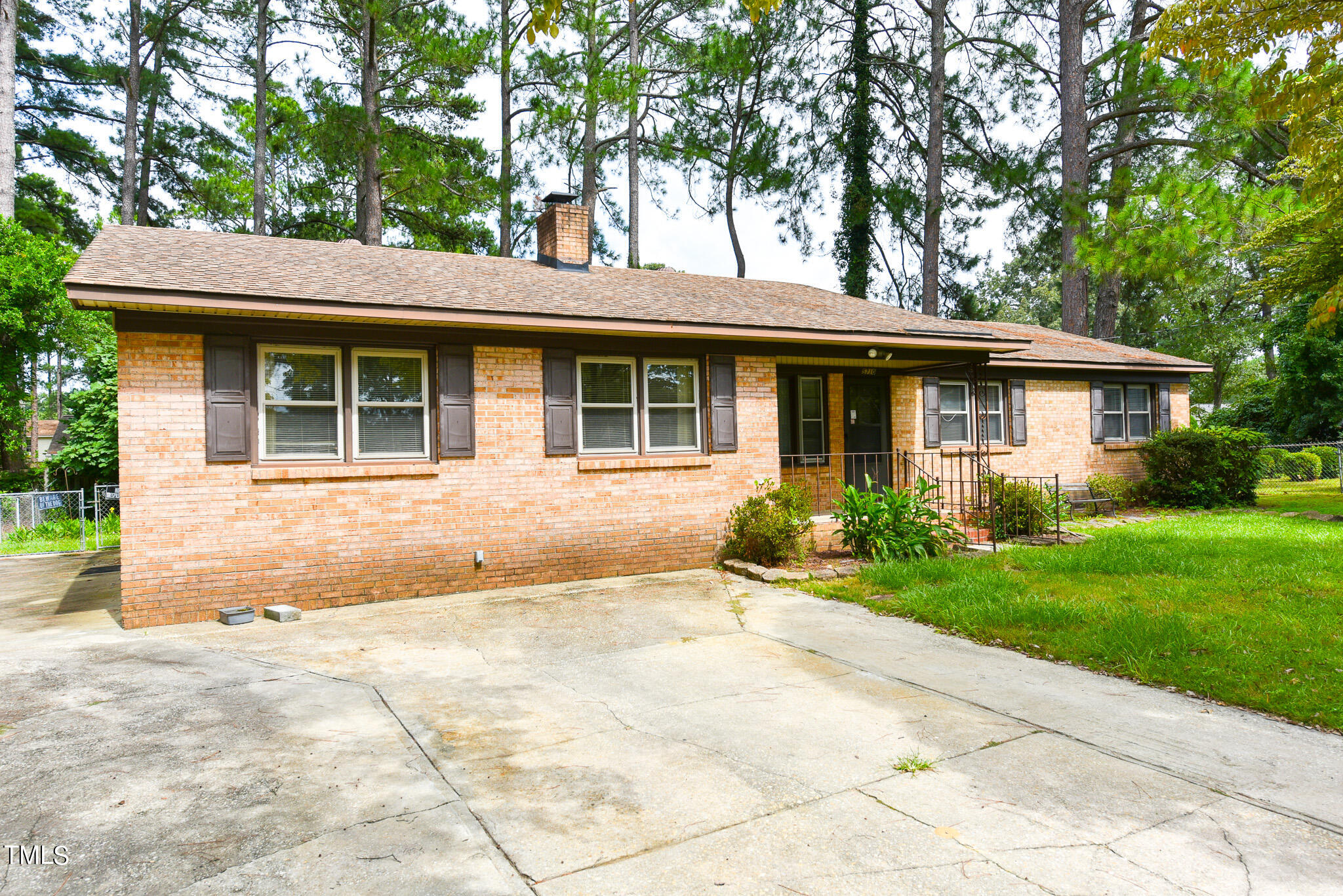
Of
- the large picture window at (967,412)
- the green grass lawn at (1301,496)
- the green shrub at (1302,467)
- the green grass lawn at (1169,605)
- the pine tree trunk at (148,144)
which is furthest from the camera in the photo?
the pine tree trunk at (148,144)

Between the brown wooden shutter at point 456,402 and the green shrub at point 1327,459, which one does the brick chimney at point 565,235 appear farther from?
the green shrub at point 1327,459

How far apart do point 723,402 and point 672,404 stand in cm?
71

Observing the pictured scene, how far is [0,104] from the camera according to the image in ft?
55.6

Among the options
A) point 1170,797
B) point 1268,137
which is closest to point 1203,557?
point 1170,797

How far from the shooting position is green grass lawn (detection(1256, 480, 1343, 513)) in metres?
13.9

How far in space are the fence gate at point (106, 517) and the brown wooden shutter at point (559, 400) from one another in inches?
436

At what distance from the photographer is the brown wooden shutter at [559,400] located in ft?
29.6

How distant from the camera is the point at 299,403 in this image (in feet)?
26.2

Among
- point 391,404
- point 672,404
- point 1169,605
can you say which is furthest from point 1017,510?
point 391,404

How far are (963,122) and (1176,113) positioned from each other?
6121 mm

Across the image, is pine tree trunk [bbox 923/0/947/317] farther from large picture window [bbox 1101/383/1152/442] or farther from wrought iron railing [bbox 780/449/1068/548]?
wrought iron railing [bbox 780/449/1068/548]

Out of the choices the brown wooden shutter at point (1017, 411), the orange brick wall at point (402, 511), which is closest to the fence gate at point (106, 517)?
the orange brick wall at point (402, 511)

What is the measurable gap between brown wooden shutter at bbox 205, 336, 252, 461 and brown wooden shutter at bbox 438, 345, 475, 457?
1937mm

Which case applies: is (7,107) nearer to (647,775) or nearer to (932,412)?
(932,412)
